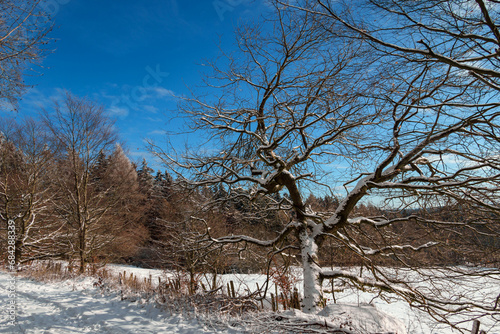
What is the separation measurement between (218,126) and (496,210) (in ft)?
16.2

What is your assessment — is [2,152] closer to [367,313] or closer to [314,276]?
[314,276]

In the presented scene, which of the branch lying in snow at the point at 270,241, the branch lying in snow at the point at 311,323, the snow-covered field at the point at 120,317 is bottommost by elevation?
the snow-covered field at the point at 120,317

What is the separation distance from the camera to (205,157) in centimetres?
641

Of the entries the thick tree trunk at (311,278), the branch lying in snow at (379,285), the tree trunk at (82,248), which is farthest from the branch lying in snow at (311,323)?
the tree trunk at (82,248)

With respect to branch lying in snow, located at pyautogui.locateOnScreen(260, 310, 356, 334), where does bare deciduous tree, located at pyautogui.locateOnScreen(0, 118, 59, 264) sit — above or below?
above

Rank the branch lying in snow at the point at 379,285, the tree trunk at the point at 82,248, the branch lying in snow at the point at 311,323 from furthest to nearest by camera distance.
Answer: the tree trunk at the point at 82,248
the branch lying in snow at the point at 379,285
the branch lying in snow at the point at 311,323

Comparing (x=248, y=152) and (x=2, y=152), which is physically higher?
(x=2, y=152)

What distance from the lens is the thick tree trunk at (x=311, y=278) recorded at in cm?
443

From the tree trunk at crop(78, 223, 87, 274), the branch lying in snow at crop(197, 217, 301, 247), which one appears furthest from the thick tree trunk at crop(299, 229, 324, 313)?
the tree trunk at crop(78, 223, 87, 274)

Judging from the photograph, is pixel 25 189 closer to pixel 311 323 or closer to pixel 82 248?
pixel 82 248

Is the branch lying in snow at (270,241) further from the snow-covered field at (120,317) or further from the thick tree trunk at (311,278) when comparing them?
the snow-covered field at (120,317)

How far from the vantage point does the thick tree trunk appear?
14.5ft

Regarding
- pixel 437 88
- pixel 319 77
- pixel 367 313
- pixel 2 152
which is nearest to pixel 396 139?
pixel 437 88

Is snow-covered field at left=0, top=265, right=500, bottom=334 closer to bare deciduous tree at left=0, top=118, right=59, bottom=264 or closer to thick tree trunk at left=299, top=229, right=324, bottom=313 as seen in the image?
thick tree trunk at left=299, top=229, right=324, bottom=313
